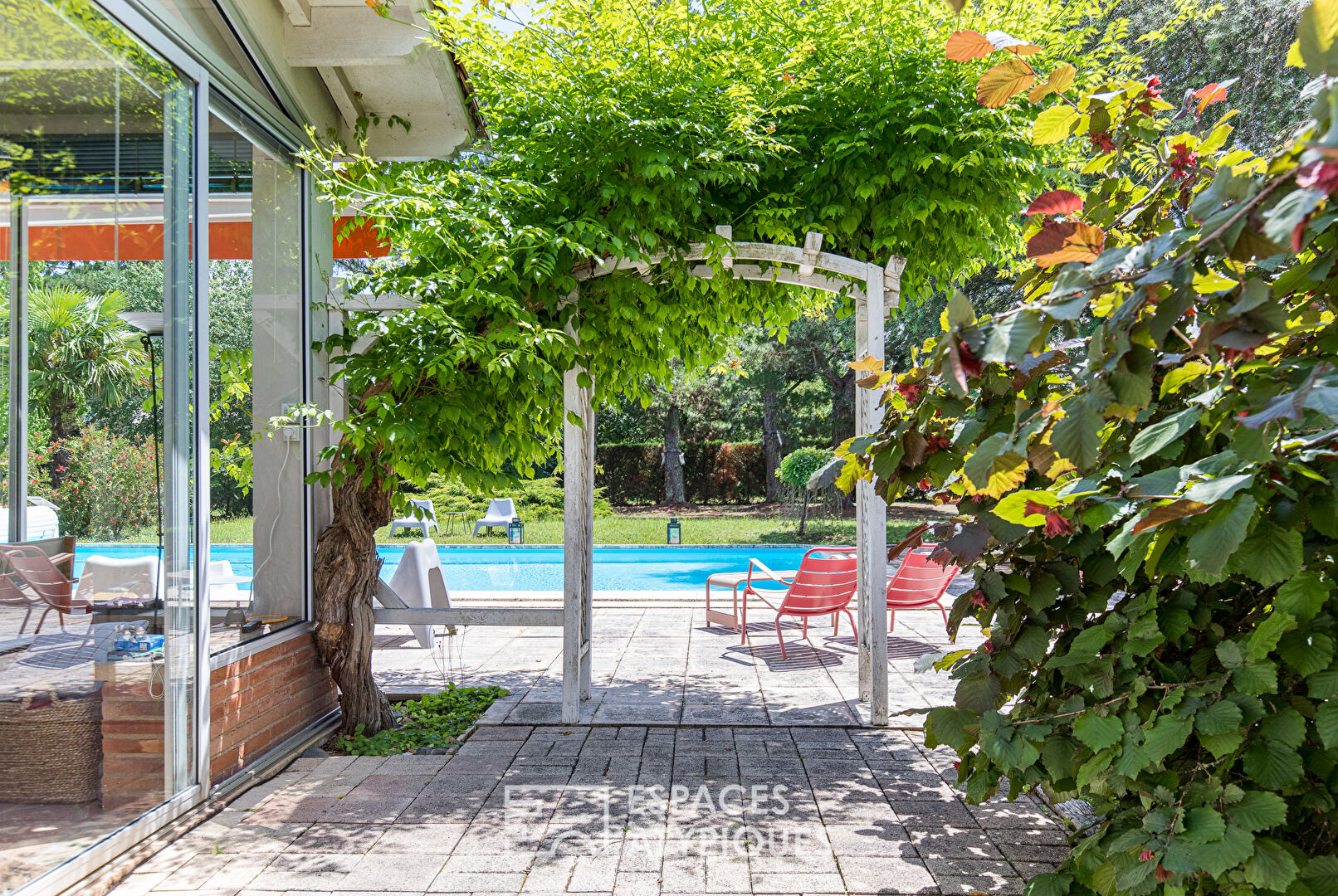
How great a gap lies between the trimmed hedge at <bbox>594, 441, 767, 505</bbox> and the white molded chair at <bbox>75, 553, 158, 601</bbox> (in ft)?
59.4

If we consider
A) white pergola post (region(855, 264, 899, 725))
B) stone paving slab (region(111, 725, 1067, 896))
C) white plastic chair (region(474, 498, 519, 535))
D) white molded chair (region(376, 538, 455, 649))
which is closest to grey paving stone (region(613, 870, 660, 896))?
stone paving slab (region(111, 725, 1067, 896))

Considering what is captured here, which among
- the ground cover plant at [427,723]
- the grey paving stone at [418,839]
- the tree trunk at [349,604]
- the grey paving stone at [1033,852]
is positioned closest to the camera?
the grey paving stone at [1033,852]

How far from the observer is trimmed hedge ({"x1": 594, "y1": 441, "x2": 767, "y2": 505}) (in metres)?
21.2

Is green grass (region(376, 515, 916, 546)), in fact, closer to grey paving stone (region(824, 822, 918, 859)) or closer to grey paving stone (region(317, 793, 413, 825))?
grey paving stone (region(317, 793, 413, 825))

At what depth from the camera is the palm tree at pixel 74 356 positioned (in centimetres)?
260

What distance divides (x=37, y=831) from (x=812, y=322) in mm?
16898

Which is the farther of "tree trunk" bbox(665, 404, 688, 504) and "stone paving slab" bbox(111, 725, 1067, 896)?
"tree trunk" bbox(665, 404, 688, 504)

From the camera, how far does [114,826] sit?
2896mm

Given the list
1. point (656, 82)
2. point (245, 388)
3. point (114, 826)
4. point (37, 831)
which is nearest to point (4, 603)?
point (37, 831)

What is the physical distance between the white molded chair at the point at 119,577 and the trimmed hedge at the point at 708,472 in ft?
59.4

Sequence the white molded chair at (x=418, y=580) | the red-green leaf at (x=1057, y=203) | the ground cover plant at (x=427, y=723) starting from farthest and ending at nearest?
the white molded chair at (x=418, y=580), the ground cover plant at (x=427, y=723), the red-green leaf at (x=1057, y=203)

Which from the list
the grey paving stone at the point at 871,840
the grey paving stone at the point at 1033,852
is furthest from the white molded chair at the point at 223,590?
the grey paving stone at the point at 1033,852

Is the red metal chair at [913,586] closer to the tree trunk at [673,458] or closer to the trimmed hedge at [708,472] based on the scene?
the tree trunk at [673,458]

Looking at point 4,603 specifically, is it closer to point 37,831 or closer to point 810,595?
point 37,831
